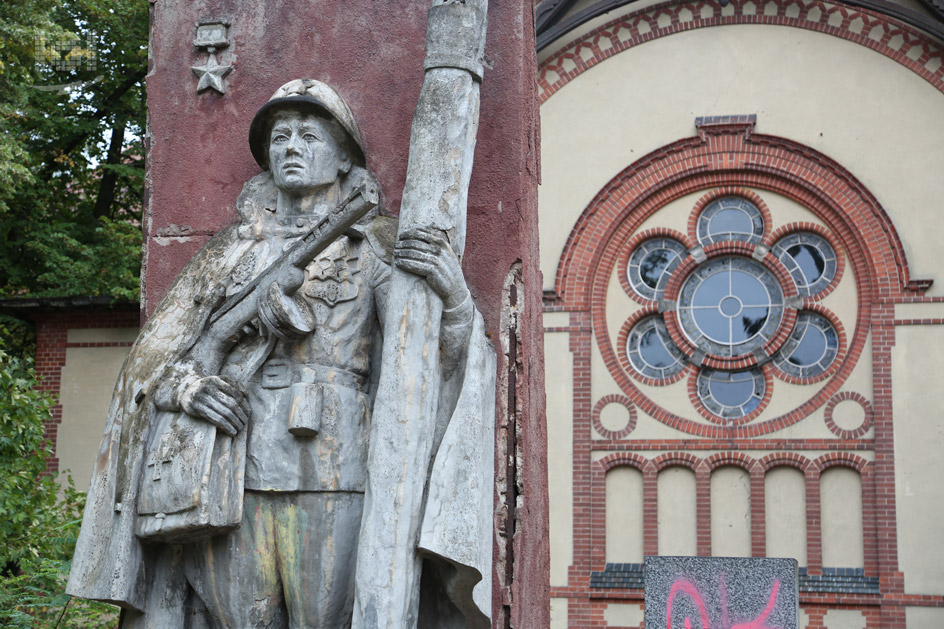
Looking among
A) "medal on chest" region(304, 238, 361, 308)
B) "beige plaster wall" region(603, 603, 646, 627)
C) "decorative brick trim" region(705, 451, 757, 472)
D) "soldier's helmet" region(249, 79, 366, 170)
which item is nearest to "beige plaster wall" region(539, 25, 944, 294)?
"decorative brick trim" region(705, 451, 757, 472)

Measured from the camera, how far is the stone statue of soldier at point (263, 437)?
4.26 m

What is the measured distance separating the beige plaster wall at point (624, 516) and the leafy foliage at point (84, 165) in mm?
6745

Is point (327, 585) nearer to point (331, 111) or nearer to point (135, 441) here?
point (135, 441)

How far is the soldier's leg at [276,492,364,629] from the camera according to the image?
4262 mm

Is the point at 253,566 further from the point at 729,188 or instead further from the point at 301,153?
the point at 729,188

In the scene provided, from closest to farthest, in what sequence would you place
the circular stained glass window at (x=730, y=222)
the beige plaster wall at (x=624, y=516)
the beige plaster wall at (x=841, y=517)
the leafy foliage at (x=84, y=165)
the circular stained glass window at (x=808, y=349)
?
the leafy foliage at (x=84, y=165)
the beige plaster wall at (x=841, y=517)
the beige plaster wall at (x=624, y=516)
the circular stained glass window at (x=808, y=349)
the circular stained glass window at (x=730, y=222)

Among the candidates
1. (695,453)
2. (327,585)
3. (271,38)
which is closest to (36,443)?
(271,38)

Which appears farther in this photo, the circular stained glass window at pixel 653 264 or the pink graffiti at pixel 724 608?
the circular stained glass window at pixel 653 264

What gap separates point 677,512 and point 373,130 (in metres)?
13.8

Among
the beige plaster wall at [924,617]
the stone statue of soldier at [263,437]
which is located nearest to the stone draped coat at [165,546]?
the stone statue of soldier at [263,437]

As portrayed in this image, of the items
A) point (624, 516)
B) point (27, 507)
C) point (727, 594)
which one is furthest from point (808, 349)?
point (27, 507)

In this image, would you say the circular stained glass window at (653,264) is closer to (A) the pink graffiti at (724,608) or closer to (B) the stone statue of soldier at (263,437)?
(A) the pink graffiti at (724,608)

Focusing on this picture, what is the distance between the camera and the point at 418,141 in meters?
4.47

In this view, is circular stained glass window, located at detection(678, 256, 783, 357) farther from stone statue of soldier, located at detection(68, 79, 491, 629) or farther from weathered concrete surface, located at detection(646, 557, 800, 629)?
stone statue of soldier, located at detection(68, 79, 491, 629)
